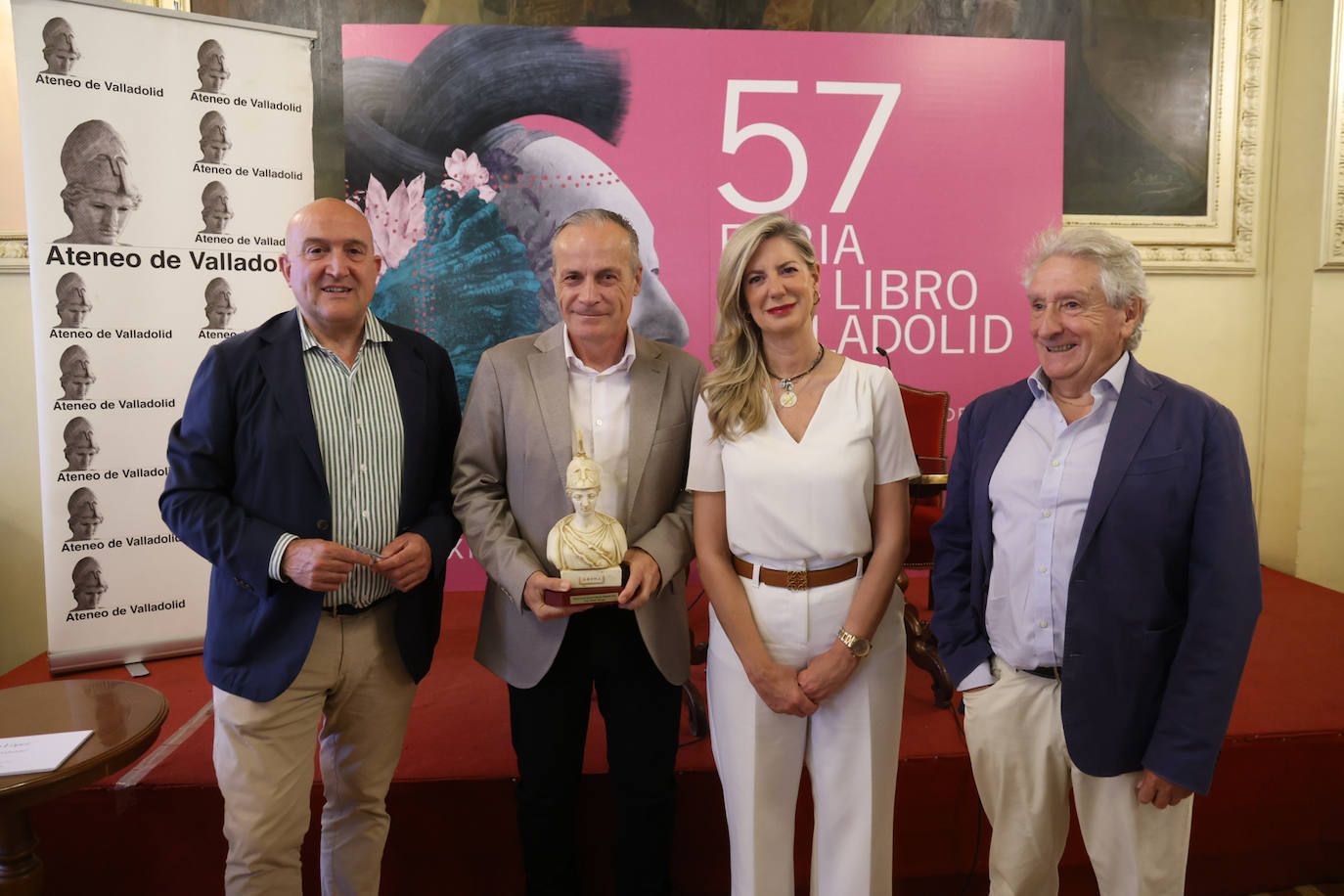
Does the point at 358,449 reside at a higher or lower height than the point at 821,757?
higher

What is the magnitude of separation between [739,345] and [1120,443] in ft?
2.62

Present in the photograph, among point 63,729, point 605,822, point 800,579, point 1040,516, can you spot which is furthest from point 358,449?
point 1040,516

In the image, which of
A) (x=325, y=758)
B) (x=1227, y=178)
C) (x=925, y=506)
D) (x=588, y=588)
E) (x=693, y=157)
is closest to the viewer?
(x=588, y=588)

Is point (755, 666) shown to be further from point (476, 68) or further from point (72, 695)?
point (476, 68)

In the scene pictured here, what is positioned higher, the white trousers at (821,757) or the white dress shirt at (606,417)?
the white dress shirt at (606,417)

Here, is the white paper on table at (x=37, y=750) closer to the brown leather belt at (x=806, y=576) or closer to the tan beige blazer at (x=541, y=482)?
the tan beige blazer at (x=541, y=482)

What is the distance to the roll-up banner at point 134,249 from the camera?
323 centimetres

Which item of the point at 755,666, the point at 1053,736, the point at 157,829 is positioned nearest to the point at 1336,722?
the point at 1053,736

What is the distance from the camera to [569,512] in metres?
2.01

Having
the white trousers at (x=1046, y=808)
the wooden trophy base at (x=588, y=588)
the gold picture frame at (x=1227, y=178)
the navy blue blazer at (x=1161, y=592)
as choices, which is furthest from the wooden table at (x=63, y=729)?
the gold picture frame at (x=1227, y=178)

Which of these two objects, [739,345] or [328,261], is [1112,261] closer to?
[739,345]

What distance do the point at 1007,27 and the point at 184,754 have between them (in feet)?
18.2

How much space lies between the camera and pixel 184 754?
2621 millimetres

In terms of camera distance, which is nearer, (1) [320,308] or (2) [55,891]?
(1) [320,308]
